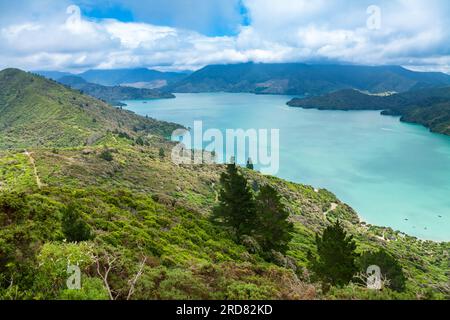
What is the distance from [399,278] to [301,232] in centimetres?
2331

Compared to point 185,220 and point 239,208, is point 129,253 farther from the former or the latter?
point 239,208

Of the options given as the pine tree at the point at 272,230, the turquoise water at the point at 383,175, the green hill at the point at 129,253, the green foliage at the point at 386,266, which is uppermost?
the green hill at the point at 129,253

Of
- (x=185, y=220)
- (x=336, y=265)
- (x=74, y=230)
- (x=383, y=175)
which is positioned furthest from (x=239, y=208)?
(x=383, y=175)

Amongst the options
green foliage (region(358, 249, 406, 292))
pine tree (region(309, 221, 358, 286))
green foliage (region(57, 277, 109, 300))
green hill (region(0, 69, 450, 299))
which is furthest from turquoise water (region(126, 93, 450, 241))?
green foliage (region(57, 277, 109, 300))

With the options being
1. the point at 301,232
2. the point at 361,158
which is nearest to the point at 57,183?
the point at 301,232

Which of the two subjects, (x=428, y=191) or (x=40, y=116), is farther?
(x=40, y=116)

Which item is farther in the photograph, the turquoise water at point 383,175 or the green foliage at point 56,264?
the turquoise water at point 383,175

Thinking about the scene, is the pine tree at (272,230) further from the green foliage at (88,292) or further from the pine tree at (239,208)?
the green foliage at (88,292)

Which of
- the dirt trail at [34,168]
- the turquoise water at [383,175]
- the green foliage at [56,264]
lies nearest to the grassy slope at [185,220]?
the dirt trail at [34,168]

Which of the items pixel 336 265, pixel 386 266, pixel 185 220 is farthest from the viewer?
pixel 386 266

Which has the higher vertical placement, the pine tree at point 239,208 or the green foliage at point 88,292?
the green foliage at point 88,292

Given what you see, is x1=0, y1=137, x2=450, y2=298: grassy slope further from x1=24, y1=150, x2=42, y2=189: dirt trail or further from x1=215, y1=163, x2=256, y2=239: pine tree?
x1=215, y1=163, x2=256, y2=239: pine tree
